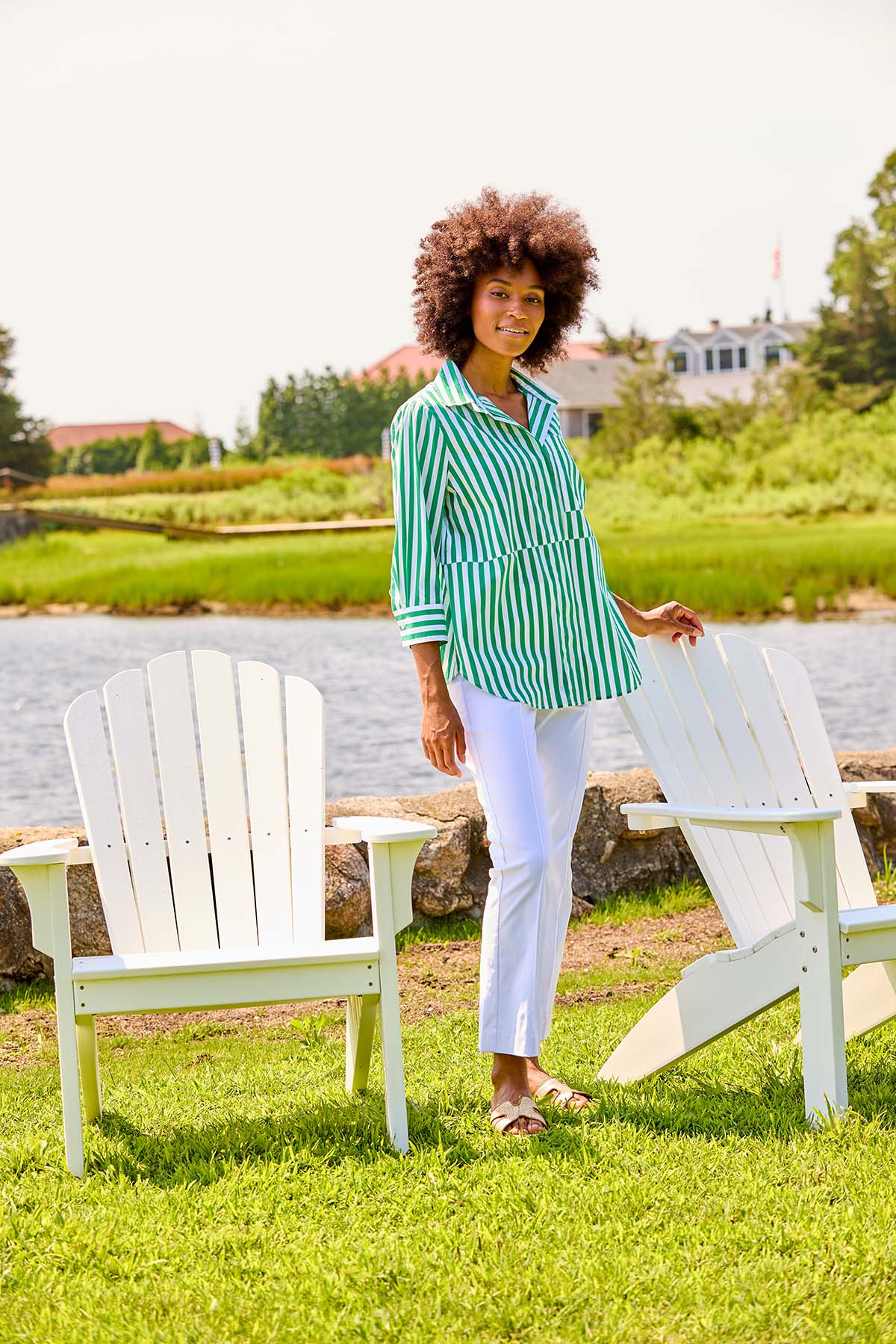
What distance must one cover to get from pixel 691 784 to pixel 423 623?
33.3 inches

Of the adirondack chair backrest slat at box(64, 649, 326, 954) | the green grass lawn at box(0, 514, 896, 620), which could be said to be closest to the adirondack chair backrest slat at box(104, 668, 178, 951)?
the adirondack chair backrest slat at box(64, 649, 326, 954)

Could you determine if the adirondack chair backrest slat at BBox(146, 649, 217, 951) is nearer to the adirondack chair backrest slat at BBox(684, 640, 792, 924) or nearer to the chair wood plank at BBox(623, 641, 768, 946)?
the chair wood plank at BBox(623, 641, 768, 946)

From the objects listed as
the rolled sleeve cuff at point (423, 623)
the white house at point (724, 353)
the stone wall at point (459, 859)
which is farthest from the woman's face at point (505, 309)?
the white house at point (724, 353)

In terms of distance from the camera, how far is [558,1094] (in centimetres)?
284

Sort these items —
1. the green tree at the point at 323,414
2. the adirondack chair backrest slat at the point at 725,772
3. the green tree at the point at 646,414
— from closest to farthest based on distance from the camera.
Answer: the adirondack chair backrest slat at the point at 725,772, the green tree at the point at 646,414, the green tree at the point at 323,414

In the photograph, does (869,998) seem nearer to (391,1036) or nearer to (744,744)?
(744,744)

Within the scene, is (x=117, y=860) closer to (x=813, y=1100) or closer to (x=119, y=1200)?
(x=119, y=1200)

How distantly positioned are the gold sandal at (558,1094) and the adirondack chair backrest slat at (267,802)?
0.62m

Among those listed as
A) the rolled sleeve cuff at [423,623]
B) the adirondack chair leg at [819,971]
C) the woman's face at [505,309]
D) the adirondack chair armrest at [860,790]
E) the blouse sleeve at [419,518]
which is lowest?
the adirondack chair leg at [819,971]

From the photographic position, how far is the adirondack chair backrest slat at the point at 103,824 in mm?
2957

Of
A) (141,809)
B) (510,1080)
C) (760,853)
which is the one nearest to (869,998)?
(760,853)

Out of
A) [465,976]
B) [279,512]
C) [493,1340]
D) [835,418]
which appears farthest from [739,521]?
[493,1340]

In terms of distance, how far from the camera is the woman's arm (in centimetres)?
319

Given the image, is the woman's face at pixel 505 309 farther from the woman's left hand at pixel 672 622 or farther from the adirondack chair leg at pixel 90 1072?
the adirondack chair leg at pixel 90 1072
